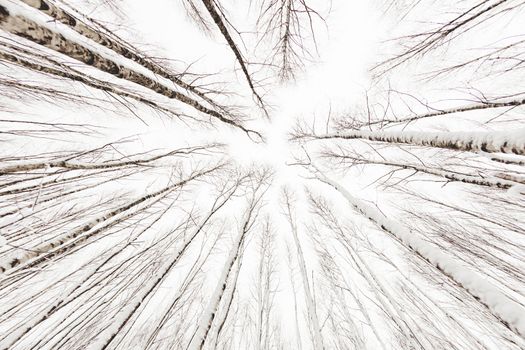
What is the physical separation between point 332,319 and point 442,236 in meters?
3.52

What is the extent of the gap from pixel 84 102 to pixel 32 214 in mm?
1656

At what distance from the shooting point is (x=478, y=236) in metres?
4.59

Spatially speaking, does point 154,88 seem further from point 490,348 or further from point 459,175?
→ point 490,348

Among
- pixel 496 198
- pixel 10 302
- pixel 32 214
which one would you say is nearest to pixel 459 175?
pixel 496 198

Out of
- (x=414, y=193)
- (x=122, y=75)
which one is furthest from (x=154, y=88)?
(x=414, y=193)

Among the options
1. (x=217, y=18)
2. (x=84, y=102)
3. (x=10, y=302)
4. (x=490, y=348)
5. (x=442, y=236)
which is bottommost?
(x=490, y=348)

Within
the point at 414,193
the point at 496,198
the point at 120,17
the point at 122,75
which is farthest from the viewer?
the point at 414,193

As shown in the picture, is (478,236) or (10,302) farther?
(478,236)

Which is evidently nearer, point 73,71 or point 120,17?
point 73,71

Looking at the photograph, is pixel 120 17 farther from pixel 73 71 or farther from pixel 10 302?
pixel 10 302

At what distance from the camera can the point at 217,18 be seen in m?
3.07

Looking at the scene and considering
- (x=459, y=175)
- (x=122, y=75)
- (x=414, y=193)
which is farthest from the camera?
(x=414, y=193)

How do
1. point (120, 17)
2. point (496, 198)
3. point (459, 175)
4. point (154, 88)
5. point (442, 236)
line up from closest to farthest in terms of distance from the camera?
1. point (154, 88)
2. point (120, 17)
3. point (459, 175)
4. point (496, 198)
5. point (442, 236)

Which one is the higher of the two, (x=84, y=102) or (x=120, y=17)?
(x=120, y=17)
